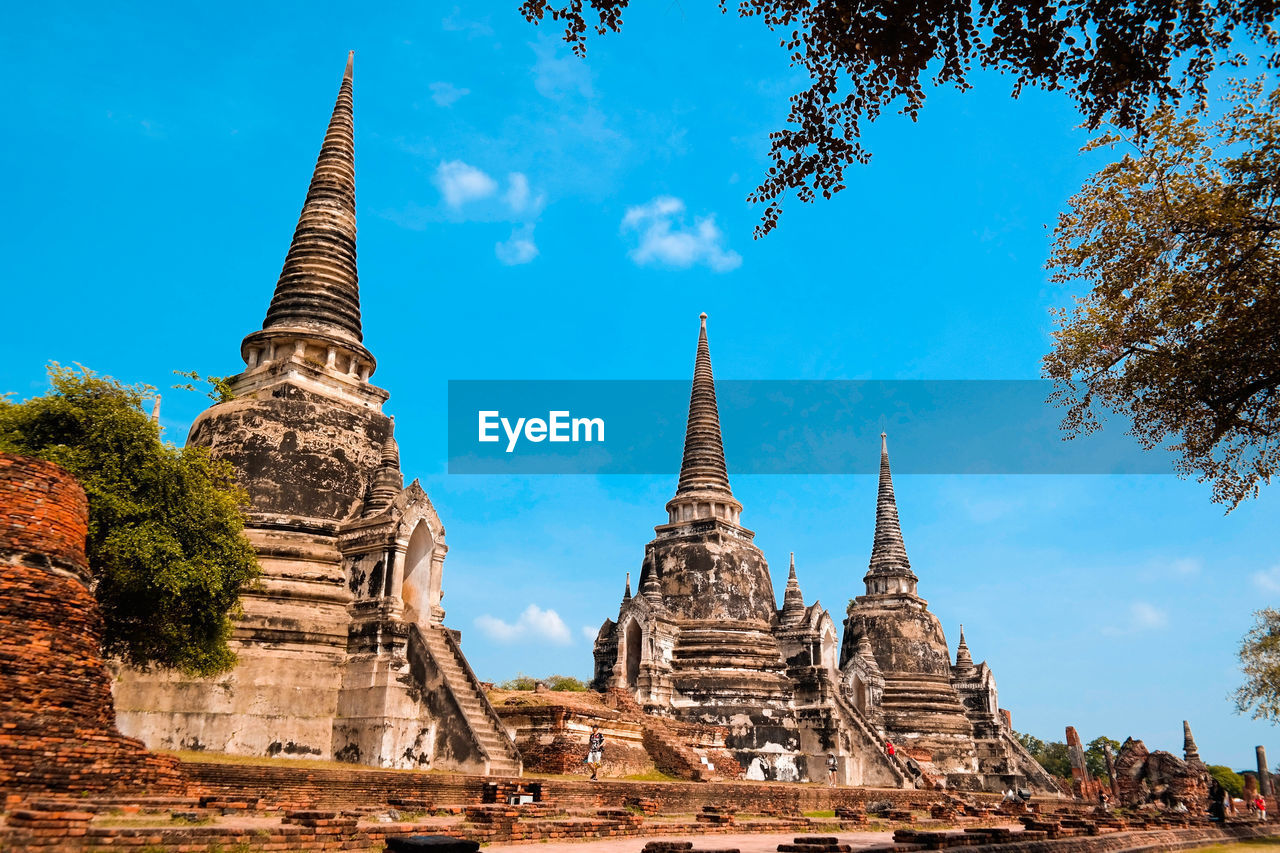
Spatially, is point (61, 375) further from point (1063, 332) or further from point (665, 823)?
point (1063, 332)

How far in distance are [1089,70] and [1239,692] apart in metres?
35.5

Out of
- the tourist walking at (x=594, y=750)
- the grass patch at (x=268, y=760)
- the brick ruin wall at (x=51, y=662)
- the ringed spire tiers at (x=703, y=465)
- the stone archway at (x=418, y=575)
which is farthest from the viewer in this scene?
the ringed spire tiers at (x=703, y=465)

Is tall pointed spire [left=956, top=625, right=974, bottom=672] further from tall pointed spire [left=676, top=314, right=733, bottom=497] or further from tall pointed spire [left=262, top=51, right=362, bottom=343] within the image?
tall pointed spire [left=262, top=51, right=362, bottom=343]

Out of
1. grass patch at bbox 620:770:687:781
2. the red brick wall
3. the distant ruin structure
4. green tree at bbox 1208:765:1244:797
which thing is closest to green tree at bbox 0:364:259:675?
the red brick wall

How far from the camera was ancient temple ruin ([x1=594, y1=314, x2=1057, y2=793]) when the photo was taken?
91.3 ft

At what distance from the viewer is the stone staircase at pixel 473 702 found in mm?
16859

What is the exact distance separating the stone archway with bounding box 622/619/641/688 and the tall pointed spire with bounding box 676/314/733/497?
601 cm

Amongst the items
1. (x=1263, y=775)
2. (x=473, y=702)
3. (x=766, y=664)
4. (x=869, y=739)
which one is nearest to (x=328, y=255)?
(x=473, y=702)

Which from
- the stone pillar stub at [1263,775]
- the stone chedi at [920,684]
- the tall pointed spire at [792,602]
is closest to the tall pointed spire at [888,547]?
the stone chedi at [920,684]

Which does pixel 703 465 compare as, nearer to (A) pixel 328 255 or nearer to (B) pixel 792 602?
(B) pixel 792 602

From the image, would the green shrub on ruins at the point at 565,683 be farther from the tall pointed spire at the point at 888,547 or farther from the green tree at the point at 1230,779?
the green tree at the point at 1230,779

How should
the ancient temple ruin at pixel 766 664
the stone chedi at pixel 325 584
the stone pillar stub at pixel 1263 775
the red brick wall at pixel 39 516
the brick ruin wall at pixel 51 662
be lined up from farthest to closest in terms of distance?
1. the stone pillar stub at pixel 1263 775
2. the ancient temple ruin at pixel 766 664
3. the stone chedi at pixel 325 584
4. the red brick wall at pixel 39 516
5. the brick ruin wall at pixel 51 662

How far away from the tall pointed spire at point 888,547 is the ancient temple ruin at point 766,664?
950 mm

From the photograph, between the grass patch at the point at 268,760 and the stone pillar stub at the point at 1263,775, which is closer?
the grass patch at the point at 268,760
